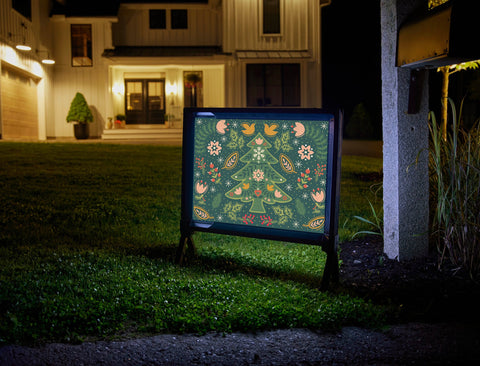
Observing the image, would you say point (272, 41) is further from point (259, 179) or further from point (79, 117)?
point (259, 179)

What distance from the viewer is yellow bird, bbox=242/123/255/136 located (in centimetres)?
376

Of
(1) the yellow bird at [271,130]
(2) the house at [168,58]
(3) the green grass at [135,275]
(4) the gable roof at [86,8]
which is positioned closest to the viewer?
A: (3) the green grass at [135,275]

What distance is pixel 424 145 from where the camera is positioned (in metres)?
3.84

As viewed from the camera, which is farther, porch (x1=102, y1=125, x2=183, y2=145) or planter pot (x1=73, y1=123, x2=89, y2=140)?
planter pot (x1=73, y1=123, x2=89, y2=140)

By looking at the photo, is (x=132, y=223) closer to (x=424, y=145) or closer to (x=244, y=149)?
(x=244, y=149)

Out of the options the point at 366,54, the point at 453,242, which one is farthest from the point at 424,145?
the point at 366,54

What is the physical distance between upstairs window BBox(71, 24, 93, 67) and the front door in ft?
7.86

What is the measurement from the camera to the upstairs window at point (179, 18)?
24.8 metres

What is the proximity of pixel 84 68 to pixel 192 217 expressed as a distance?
22.0 metres

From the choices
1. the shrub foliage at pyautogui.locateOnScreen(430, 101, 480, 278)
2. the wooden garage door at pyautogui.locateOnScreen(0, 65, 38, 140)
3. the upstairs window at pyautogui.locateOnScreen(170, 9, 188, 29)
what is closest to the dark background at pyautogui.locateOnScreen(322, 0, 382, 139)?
the upstairs window at pyautogui.locateOnScreen(170, 9, 188, 29)

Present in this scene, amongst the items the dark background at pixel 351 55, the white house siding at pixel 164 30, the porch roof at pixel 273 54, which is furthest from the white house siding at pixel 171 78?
the dark background at pixel 351 55

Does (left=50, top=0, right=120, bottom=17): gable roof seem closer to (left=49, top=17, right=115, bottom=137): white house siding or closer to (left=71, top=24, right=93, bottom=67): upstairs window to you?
(left=49, top=17, right=115, bottom=137): white house siding

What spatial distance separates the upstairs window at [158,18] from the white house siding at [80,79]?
2.42 m

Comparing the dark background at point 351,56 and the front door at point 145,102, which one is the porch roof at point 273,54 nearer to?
the front door at point 145,102
